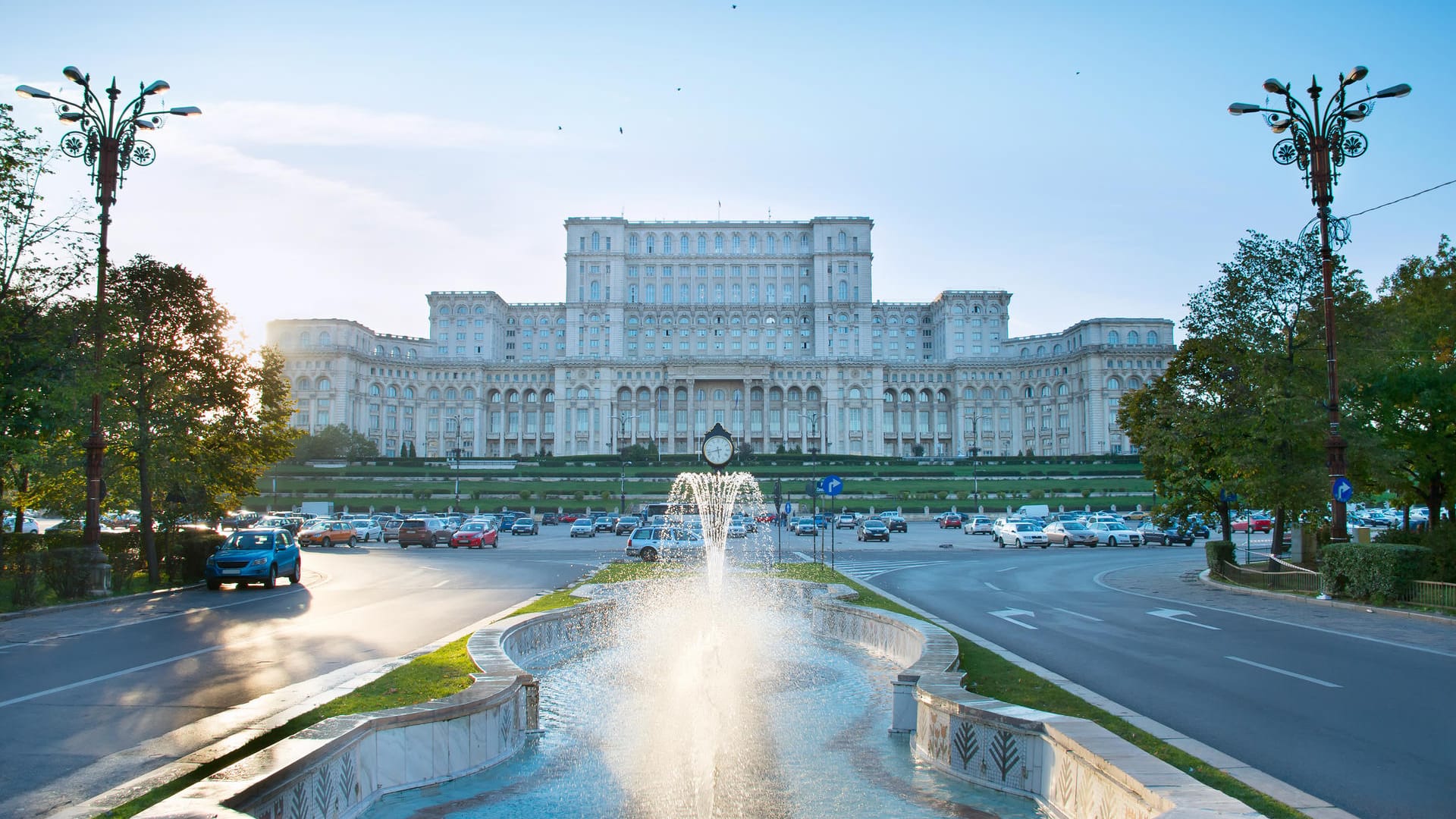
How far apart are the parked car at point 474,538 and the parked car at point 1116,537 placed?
29.6 metres

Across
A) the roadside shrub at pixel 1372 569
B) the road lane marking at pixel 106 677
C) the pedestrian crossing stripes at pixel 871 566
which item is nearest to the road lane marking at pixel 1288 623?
the roadside shrub at pixel 1372 569

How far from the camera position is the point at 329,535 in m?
45.5

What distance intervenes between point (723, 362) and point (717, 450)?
390 feet

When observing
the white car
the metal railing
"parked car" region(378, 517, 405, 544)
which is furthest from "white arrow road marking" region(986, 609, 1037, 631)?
"parked car" region(378, 517, 405, 544)

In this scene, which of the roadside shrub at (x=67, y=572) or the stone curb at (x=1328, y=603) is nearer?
the stone curb at (x=1328, y=603)

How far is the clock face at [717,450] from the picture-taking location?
56.1 ft

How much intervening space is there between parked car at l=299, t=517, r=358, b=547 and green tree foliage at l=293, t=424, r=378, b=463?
184 feet

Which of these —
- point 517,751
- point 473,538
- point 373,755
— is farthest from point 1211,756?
point 473,538

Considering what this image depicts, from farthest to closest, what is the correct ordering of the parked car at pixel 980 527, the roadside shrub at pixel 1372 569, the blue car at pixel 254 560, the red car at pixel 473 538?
the parked car at pixel 980 527 < the red car at pixel 473 538 < the blue car at pixel 254 560 < the roadside shrub at pixel 1372 569

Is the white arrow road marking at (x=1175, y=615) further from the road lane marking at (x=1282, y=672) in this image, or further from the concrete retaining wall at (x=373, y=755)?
the concrete retaining wall at (x=373, y=755)

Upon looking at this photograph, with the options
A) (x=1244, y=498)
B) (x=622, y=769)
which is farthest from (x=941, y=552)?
(x=622, y=769)

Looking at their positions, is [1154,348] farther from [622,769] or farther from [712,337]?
[622,769]

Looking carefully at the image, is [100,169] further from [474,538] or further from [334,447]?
[334,447]

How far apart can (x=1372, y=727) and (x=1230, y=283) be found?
2069 cm
